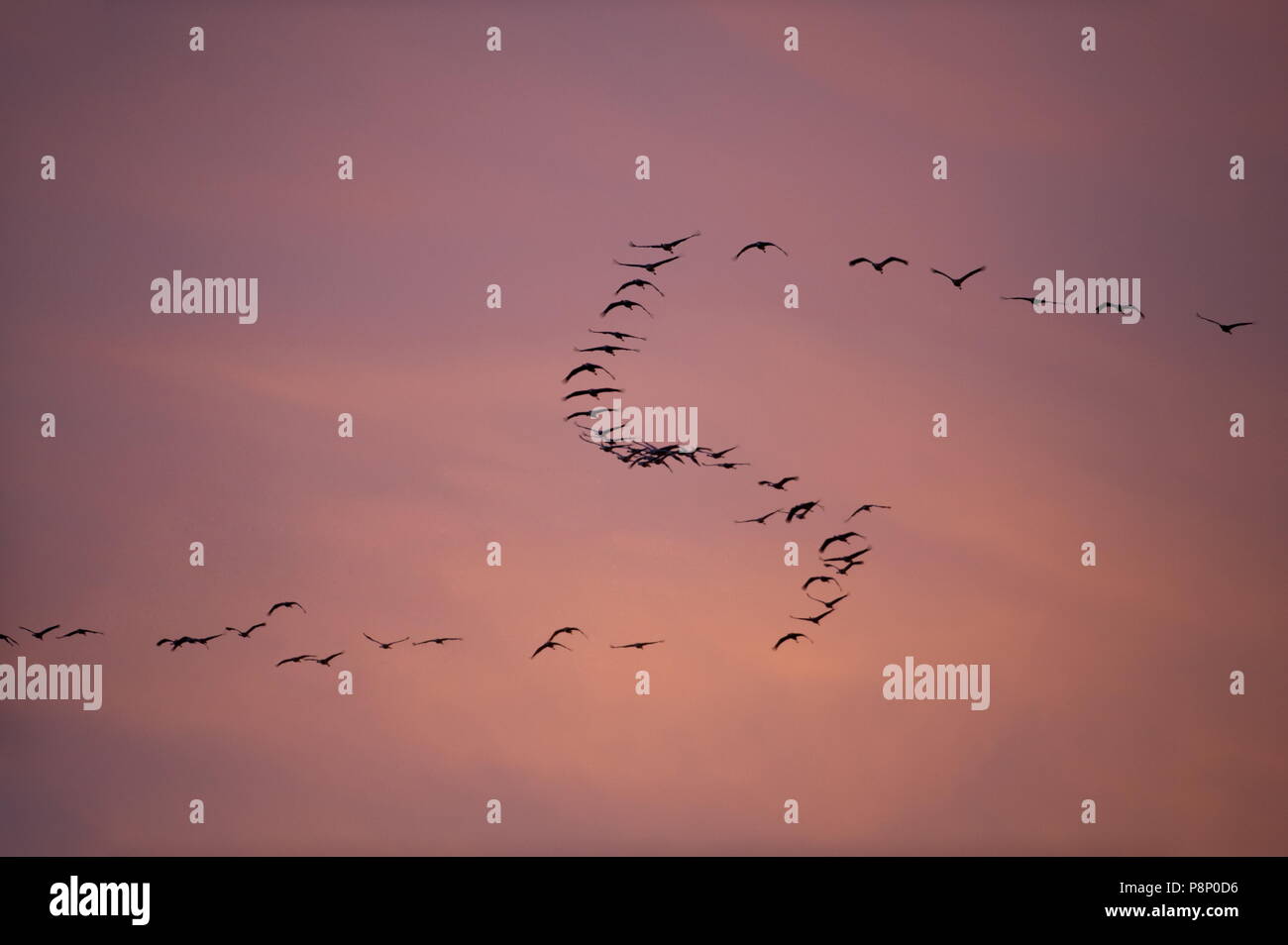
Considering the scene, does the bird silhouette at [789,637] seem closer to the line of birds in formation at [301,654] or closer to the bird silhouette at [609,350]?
the line of birds in formation at [301,654]

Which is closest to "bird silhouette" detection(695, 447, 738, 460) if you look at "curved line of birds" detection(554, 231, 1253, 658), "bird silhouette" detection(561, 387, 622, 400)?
"curved line of birds" detection(554, 231, 1253, 658)

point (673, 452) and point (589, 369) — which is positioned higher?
point (589, 369)

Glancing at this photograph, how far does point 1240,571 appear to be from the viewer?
4.24 m

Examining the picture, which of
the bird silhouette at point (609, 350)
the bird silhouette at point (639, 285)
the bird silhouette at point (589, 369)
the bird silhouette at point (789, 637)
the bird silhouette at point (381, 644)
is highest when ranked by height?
the bird silhouette at point (639, 285)

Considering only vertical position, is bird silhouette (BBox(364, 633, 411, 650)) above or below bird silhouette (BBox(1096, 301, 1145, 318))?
below

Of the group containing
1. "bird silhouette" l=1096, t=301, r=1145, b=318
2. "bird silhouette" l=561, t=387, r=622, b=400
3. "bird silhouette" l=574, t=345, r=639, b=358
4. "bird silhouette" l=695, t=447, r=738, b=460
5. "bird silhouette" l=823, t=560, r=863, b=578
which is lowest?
"bird silhouette" l=823, t=560, r=863, b=578

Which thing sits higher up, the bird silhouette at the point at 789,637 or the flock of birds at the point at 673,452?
the flock of birds at the point at 673,452

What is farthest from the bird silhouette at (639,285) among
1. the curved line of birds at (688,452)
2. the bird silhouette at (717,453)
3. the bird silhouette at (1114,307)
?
the bird silhouette at (1114,307)

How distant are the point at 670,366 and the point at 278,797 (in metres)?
2.31

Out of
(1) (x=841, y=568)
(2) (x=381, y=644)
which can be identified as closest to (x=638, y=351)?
(1) (x=841, y=568)

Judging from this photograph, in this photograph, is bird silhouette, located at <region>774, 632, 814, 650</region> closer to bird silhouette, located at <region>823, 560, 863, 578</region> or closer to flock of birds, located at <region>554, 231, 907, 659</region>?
flock of birds, located at <region>554, 231, 907, 659</region>

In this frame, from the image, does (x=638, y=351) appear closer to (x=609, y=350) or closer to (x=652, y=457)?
(x=609, y=350)
